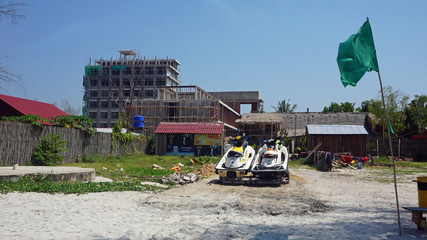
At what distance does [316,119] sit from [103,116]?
6244 cm

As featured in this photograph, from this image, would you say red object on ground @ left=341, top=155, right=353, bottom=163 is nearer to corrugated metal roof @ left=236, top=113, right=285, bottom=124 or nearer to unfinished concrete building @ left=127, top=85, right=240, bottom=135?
corrugated metal roof @ left=236, top=113, right=285, bottom=124

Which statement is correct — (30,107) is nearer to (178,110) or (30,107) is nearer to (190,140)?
(190,140)

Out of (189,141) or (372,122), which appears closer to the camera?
(189,141)

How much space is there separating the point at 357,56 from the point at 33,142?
16.0 metres

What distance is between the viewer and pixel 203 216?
7887mm

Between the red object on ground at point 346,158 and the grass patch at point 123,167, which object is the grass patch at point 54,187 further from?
the red object on ground at point 346,158

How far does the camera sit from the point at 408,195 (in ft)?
37.8

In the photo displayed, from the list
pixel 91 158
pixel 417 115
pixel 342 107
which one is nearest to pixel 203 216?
pixel 91 158

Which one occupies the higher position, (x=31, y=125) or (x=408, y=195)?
(x=31, y=125)

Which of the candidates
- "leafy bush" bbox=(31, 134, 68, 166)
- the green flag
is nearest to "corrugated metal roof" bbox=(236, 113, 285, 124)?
"leafy bush" bbox=(31, 134, 68, 166)

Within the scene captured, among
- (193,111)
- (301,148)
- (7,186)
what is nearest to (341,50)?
(7,186)

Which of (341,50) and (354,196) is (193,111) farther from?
(341,50)

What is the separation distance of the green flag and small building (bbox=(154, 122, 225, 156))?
26.5 metres

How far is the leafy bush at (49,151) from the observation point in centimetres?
1741
